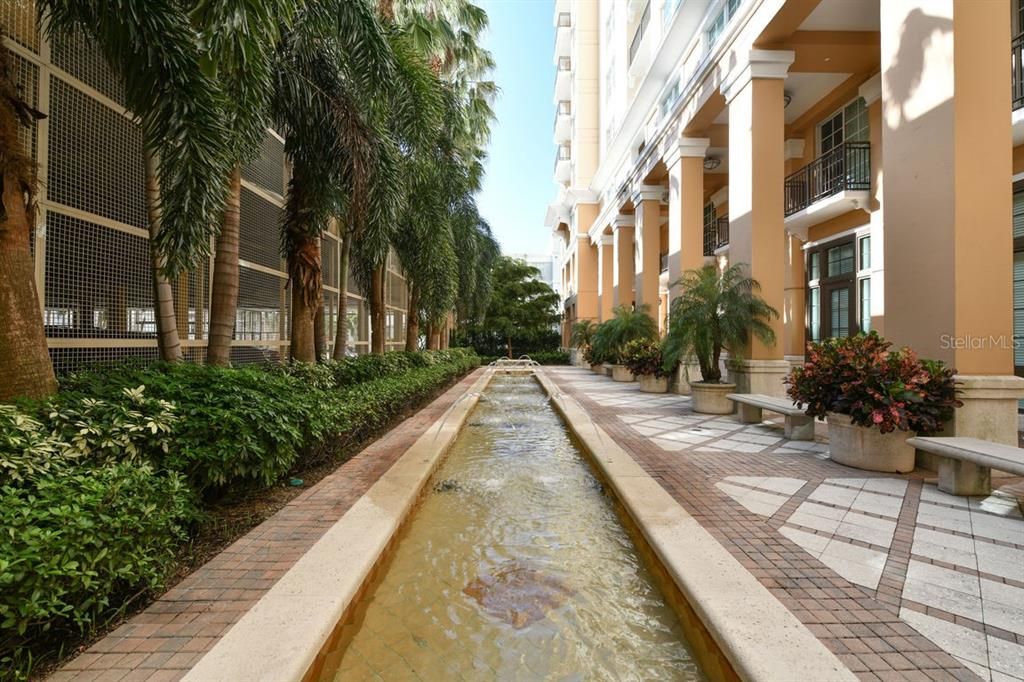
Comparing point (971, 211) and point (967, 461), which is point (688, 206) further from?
point (967, 461)

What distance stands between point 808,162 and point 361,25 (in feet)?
41.5

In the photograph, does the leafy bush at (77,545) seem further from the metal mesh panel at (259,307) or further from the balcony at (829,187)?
the balcony at (829,187)

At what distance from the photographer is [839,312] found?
12750 mm

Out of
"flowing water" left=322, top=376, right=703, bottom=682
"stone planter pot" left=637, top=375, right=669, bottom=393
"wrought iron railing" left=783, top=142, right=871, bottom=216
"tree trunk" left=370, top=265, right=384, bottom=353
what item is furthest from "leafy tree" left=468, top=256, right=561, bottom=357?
"flowing water" left=322, top=376, right=703, bottom=682

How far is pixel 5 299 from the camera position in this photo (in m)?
3.74

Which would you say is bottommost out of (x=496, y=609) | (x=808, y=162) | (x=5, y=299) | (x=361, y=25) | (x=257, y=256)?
(x=496, y=609)

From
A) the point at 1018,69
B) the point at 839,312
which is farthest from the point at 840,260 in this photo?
the point at 1018,69

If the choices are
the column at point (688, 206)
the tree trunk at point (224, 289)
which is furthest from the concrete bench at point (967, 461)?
the column at point (688, 206)

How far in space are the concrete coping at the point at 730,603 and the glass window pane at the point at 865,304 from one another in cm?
1011

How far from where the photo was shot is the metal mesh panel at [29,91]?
4883mm

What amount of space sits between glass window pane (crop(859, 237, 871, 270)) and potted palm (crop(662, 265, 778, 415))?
3945mm

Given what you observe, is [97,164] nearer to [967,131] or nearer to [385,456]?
[385,456]

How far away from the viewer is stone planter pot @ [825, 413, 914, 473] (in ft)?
17.8

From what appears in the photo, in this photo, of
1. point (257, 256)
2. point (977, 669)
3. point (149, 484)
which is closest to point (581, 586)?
point (977, 669)
